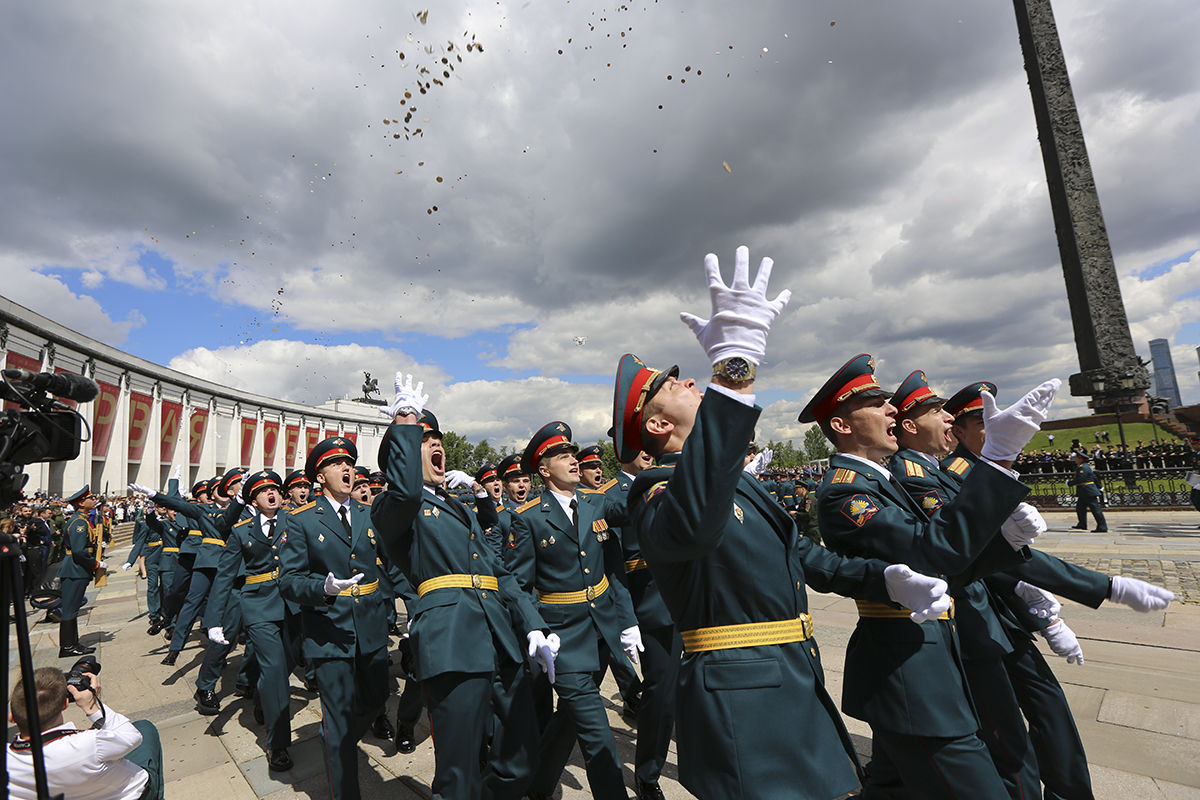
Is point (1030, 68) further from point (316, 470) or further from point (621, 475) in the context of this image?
point (316, 470)

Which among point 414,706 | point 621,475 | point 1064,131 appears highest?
point 1064,131

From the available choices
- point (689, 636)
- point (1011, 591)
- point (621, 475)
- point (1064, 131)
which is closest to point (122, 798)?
point (689, 636)

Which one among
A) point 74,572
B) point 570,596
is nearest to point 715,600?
point 570,596

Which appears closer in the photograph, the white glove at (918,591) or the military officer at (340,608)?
the white glove at (918,591)

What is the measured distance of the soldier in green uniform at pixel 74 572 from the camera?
906cm

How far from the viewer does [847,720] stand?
4.93 meters

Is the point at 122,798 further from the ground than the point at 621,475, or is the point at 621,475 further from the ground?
the point at 621,475

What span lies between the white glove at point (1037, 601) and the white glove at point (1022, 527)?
0.99 m

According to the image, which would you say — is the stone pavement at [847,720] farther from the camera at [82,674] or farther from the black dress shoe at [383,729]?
the camera at [82,674]

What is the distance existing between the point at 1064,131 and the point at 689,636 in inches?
1621

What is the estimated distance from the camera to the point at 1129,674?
5.20 m

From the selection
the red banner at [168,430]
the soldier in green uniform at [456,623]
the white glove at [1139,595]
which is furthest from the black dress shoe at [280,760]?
the red banner at [168,430]

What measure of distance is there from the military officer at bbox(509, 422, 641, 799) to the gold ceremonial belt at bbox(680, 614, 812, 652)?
185 cm

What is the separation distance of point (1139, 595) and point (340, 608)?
4.71 m
